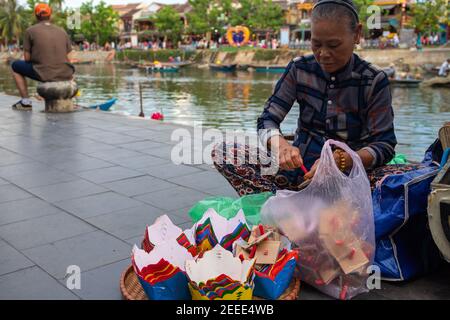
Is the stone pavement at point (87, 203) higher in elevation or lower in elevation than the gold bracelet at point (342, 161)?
lower

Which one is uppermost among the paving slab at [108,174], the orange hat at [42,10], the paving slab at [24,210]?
the orange hat at [42,10]

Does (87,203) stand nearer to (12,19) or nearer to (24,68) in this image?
(24,68)

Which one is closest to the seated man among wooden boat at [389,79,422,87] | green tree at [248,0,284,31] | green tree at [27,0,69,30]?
wooden boat at [389,79,422,87]

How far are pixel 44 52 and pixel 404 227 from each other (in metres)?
6.58

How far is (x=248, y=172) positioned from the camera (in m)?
2.84

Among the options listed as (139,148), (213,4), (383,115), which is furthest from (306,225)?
(213,4)

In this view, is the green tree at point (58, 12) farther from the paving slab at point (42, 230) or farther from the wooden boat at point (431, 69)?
the paving slab at point (42, 230)

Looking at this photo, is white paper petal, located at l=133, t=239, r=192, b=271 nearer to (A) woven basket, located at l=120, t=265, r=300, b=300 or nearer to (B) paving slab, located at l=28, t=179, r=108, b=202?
(A) woven basket, located at l=120, t=265, r=300, b=300

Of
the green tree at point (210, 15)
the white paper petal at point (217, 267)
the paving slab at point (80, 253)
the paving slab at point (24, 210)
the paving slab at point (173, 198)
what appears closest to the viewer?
the white paper petal at point (217, 267)

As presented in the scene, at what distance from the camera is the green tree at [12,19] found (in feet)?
184

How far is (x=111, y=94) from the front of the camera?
22.9 meters

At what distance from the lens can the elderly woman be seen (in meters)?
2.29

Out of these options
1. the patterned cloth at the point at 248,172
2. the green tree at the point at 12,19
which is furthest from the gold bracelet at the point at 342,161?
the green tree at the point at 12,19
